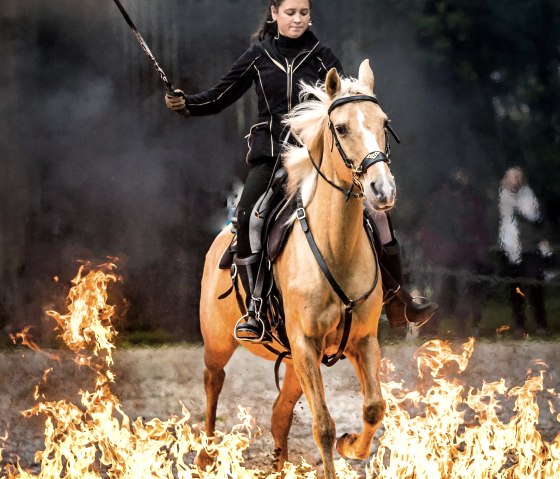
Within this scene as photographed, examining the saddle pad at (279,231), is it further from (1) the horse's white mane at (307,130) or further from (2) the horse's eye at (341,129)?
(2) the horse's eye at (341,129)

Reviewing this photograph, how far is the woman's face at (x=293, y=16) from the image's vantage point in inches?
203

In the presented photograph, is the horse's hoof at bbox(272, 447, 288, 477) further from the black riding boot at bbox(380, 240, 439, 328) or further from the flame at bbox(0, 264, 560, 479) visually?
→ the black riding boot at bbox(380, 240, 439, 328)

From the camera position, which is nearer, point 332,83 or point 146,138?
point 332,83

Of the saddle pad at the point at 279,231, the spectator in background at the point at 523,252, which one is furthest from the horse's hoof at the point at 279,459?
the spectator in background at the point at 523,252

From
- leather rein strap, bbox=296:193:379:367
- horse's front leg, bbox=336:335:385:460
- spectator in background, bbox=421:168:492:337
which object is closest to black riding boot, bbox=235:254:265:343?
leather rein strap, bbox=296:193:379:367

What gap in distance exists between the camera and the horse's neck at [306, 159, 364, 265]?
4.52m

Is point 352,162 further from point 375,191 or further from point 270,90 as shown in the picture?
point 270,90

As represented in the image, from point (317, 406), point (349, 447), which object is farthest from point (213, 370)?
point (317, 406)

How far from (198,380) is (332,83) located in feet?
19.8

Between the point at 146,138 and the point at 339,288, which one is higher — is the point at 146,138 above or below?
above

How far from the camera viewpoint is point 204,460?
6113mm

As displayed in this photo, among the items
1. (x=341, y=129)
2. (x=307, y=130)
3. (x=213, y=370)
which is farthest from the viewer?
(x=213, y=370)

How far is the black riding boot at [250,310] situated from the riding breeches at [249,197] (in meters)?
0.09

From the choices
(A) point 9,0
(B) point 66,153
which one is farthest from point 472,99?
(A) point 9,0
